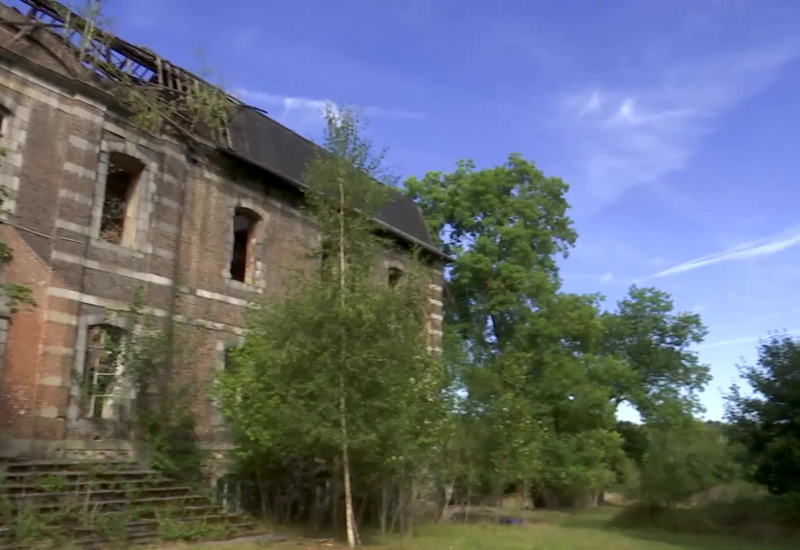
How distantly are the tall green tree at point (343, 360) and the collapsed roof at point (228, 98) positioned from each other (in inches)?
40.9

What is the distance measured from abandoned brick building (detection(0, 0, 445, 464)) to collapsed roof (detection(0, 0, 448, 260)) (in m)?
0.06

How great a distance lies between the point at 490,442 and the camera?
20297mm

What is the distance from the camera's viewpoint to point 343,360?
13.4 metres

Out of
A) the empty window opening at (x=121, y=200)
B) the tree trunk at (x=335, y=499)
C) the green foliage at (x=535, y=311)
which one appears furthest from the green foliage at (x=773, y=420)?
the empty window opening at (x=121, y=200)

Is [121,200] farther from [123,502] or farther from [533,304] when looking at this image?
[533,304]

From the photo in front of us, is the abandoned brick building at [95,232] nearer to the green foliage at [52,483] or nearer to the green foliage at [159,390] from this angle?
the green foliage at [159,390]

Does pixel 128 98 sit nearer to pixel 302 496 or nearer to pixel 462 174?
pixel 302 496

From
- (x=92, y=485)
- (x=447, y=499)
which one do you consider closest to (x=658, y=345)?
(x=447, y=499)

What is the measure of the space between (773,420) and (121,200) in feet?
57.7

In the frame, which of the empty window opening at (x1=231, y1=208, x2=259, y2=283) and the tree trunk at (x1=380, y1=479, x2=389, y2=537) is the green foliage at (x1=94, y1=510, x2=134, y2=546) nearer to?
the tree trunk at (x1=380, y1=479, x2=389, y2=537)

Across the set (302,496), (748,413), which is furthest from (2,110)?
(748,413)

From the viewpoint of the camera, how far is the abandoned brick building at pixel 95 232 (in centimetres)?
1364

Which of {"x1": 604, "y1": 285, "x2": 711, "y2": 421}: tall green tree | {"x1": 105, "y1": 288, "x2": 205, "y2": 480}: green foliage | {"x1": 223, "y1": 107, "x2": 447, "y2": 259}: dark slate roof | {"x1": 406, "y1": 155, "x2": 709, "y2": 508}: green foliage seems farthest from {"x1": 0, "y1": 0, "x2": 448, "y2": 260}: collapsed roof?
{"x1": 604, "y1": 285, "x2": 711, "y2": 421}: tall green tree

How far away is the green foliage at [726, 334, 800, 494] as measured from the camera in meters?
19.5
